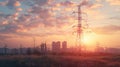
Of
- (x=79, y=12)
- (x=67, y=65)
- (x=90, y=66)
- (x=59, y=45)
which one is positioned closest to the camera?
(x=90, y=66)

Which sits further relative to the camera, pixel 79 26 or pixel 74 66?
pixel 79 26

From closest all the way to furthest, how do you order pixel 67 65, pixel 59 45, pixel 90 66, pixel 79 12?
pixel 90 66 < pixel 67 65 < pixel 79 12 < pixel 59 45

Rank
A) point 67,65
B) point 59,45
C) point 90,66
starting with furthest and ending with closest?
point 59,45
point 67,65
point 90,66

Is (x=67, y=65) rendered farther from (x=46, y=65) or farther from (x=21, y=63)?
(x=21, y=63)

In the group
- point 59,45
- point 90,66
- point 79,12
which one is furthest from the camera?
point 59,45

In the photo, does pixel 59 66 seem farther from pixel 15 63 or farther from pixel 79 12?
pixel 79 12

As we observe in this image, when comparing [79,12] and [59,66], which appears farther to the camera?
[79,12]

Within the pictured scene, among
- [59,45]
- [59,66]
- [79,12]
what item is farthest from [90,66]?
[59,45]

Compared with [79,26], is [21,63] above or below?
below

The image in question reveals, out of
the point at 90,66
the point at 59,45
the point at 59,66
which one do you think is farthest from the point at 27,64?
the point at 59,45
